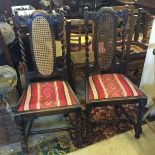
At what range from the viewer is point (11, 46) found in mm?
2084

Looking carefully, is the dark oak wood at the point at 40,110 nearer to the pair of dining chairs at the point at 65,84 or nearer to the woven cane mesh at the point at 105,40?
the pair of dining chairs at the point at 65,84

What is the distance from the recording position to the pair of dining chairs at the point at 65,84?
59.4 inches

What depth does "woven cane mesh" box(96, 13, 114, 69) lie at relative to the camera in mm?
1695

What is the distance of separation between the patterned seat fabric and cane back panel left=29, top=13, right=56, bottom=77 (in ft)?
1.22

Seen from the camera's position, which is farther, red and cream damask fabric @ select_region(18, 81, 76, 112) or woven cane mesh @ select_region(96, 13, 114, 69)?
woven cane mesh @ select_region(96, 13, 114, 69)

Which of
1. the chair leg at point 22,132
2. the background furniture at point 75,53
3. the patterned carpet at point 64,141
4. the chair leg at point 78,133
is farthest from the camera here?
the background furniture at point 75,53

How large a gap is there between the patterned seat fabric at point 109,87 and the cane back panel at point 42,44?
1.22ft

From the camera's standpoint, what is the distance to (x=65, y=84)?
175 centimetres

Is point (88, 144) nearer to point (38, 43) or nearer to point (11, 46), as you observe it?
point (38, 43)

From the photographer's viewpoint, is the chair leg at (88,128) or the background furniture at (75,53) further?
the background furniture at (75,53)

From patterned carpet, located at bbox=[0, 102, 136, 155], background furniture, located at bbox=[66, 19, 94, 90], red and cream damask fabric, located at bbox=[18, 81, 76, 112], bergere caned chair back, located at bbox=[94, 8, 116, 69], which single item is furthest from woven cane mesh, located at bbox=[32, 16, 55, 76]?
patterned carpet, located at bbox=[0, 102, 136, 155]

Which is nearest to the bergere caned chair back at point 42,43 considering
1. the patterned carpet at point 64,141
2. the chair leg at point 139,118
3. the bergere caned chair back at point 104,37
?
the bergere caned chair back at point 104,37

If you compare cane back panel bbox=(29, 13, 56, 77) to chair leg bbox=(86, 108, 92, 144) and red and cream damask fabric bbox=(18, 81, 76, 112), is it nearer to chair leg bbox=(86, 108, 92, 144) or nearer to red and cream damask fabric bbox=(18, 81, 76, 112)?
red and cream damask fabric bbox=(18, 81, 76, 112)

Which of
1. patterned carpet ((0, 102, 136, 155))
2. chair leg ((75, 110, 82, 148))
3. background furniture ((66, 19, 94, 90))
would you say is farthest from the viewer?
background furniture ((66, 19, 94, 90))
